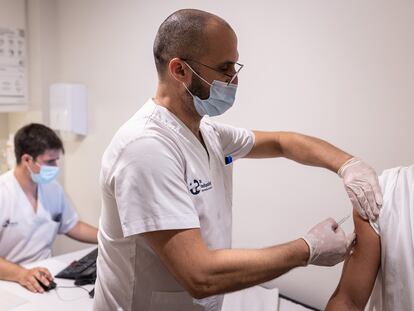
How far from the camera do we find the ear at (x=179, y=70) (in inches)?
45.8

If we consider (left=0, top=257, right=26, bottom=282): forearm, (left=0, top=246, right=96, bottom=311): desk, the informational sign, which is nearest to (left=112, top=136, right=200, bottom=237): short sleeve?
(left=0, top=246, right=96, bottom=311): desk

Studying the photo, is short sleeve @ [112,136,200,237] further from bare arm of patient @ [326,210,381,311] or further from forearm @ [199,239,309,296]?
bare arm of patient @ [326,210,381,311]

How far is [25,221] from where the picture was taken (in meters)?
2.29

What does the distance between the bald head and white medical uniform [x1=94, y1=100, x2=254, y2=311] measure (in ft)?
0.54

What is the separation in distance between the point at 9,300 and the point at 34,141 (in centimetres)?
83

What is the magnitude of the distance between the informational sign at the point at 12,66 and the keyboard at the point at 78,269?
4.93 feet

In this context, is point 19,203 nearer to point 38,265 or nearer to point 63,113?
point 38,265

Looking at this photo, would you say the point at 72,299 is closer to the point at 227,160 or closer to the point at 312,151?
the point at 227,160

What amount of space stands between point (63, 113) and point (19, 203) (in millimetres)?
836

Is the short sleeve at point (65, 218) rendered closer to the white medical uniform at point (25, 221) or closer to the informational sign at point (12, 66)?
the white medical uniform at point (25, 221)

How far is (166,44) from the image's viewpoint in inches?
46.8

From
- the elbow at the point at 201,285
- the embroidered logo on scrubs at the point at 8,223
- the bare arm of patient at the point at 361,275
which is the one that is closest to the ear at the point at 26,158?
the embroidered logo on scrubs at the point at 8,223

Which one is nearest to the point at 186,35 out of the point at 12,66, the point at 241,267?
the point at 241,267

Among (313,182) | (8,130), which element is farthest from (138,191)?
(8,130)
